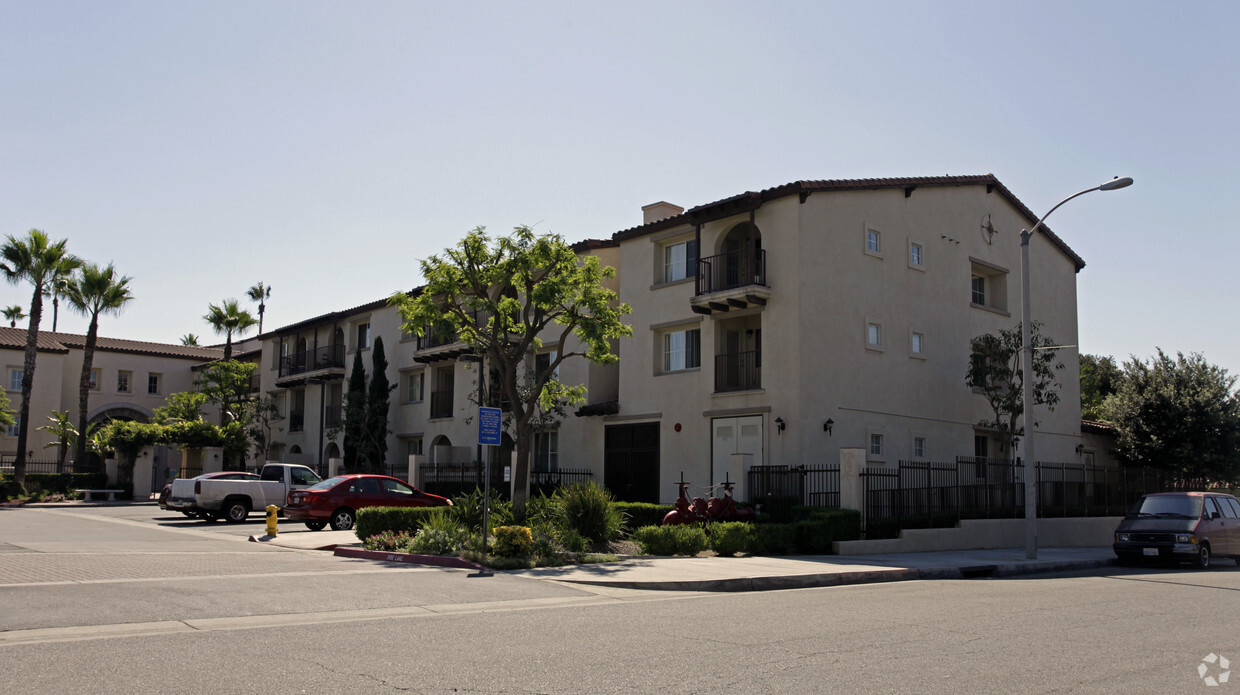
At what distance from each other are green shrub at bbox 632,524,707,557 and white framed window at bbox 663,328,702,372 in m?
8.90

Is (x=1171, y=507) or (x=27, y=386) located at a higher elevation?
(x=27, y=386)

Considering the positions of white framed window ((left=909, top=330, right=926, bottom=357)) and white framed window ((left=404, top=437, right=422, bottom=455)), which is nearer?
white framed window ((left=909, top=330, right=926, bottom=357))

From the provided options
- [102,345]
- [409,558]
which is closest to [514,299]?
[409,558]

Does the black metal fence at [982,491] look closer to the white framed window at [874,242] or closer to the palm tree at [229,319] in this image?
the white framed window at [874,242]

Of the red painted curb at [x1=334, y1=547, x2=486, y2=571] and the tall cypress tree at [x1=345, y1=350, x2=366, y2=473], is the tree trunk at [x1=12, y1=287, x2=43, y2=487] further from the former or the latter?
the red painted curb at [x1=334, y1=547, x2=486, y2=571]

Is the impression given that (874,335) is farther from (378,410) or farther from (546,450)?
(378,410)

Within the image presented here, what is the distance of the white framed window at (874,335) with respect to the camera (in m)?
26.3

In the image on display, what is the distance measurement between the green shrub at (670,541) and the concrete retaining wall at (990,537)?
10.2ft

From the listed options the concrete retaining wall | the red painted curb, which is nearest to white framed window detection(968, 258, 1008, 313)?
the concrete retaining wall

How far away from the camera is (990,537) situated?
23.6 metres

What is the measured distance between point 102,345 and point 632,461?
39.9m

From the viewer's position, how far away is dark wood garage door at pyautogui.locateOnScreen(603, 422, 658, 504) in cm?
2797

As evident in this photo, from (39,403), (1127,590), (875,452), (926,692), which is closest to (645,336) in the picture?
(875,452)

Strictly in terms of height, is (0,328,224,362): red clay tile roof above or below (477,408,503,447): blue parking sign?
above
